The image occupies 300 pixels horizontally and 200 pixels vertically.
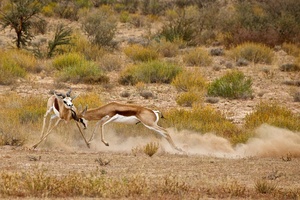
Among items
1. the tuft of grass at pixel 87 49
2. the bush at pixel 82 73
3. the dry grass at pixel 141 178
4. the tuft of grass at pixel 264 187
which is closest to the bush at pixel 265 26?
the tuft of grass at pixel 87 49

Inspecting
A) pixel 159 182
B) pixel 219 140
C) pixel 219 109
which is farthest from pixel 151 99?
pixel 159 182

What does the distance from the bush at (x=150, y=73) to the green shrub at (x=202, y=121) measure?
542cm

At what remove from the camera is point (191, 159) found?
14.7 metres

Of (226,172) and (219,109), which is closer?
(226,172)

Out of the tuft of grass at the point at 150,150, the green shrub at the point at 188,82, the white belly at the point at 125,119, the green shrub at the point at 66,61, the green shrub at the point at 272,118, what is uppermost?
the white belly at the point at 125,119

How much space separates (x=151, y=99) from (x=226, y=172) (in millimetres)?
10001

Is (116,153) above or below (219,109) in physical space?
above

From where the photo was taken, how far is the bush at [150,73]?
83.6 ft

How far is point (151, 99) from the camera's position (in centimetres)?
2311

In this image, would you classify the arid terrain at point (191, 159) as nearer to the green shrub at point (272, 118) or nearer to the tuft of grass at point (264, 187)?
the tuft of grass at point (264, 187)

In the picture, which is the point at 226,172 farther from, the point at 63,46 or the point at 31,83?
the point at 63,46

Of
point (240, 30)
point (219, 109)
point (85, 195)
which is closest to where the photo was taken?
point (85, 195)

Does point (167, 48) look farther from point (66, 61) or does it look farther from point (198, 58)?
point (66, 61)

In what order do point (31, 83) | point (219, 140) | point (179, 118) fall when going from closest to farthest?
point (219, 140)
point (179, 118)
point (31, 83)
